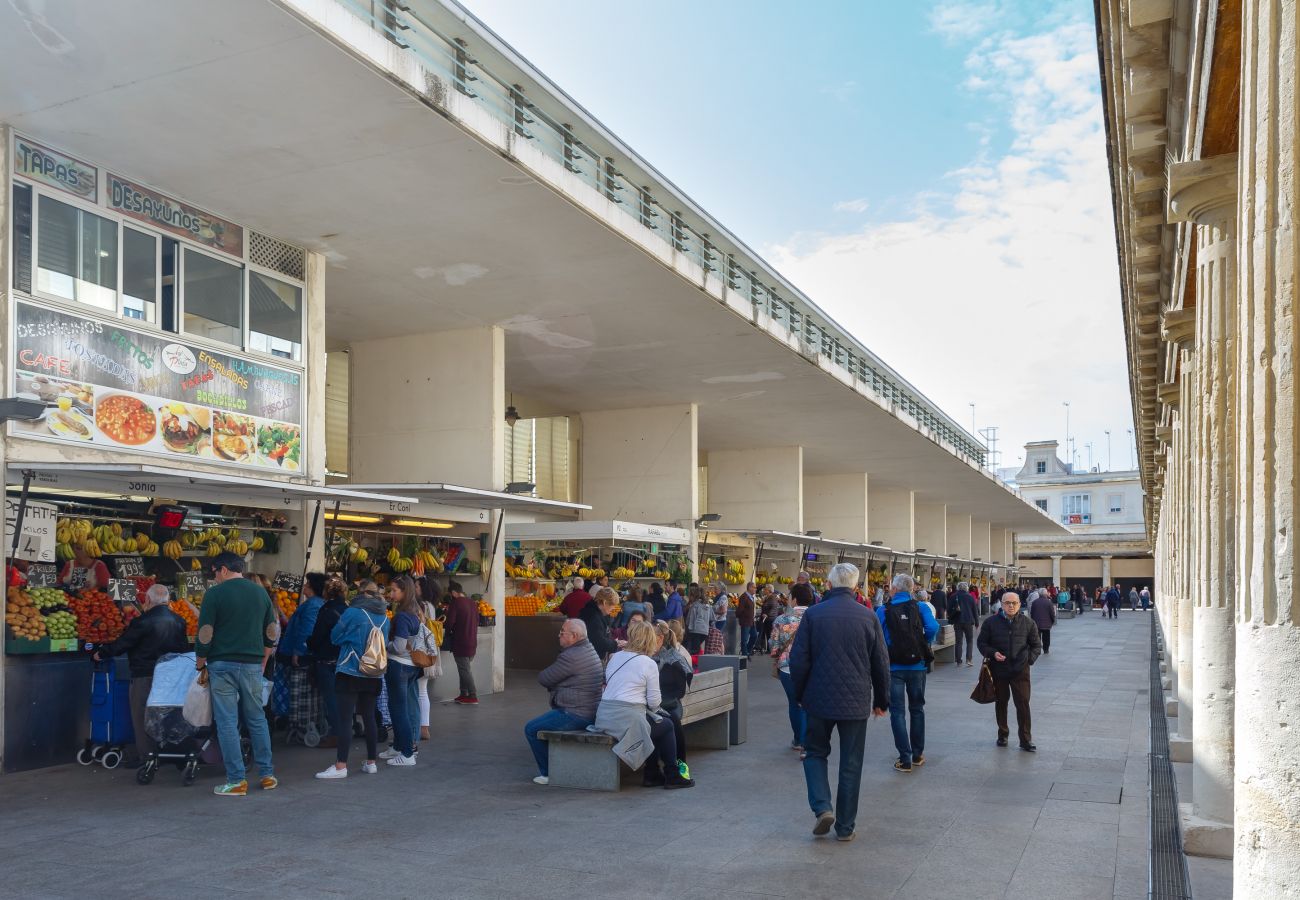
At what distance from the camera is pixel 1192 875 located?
6.20m

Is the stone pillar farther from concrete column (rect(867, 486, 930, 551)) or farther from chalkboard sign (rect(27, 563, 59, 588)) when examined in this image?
concrete column (rect(867, 486, 930, 551))

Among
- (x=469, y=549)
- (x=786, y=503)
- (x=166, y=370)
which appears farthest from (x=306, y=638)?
(x=786, y=503)

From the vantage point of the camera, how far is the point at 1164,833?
736 cm

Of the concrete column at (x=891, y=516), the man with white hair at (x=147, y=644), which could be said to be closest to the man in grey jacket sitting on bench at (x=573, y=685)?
the man with white hair at (x=147, y=644)

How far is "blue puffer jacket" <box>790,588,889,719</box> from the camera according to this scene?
6.83 m

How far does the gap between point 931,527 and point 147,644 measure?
41665 mm

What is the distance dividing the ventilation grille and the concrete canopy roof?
175mm

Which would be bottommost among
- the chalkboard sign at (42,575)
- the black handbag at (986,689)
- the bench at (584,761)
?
the bench at (584,761)

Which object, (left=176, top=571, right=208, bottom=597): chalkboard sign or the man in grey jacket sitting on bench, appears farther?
(left=176, top=571, right=208, bottom=597): chalkboard sign

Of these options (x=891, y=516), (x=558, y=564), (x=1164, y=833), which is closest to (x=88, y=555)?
(x=1164, y=833)

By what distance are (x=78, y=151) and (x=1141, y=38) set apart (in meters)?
8.88

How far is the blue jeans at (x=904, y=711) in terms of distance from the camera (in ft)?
30.3

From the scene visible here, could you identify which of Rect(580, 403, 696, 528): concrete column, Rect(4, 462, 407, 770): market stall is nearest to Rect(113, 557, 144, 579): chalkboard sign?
Rect(4, 462, 407, 770): market stall

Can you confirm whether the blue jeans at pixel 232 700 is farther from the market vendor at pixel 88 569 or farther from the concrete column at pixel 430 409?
the concrete column at pixel 430 409
